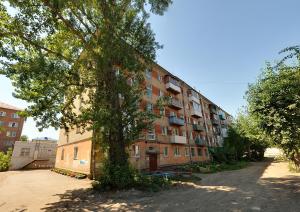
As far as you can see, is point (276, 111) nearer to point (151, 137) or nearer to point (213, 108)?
point (151, 137)

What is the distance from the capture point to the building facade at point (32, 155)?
32719mm

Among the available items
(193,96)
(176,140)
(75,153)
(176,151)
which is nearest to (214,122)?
(193,96)

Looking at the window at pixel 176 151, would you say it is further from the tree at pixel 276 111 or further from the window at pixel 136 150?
the tree at pixel 276 111

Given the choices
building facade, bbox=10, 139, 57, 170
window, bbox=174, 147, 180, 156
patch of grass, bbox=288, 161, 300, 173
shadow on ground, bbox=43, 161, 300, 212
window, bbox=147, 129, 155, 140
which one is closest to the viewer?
shadow on ground, bbox=43, 161, 300, 212

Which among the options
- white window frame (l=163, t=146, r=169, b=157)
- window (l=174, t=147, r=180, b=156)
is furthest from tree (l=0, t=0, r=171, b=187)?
window (l=174, t=147, r=180, b=156)

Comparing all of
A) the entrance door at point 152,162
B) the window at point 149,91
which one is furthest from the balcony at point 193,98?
the entrance door at point 152,162

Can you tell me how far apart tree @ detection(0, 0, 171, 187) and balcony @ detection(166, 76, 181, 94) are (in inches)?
579

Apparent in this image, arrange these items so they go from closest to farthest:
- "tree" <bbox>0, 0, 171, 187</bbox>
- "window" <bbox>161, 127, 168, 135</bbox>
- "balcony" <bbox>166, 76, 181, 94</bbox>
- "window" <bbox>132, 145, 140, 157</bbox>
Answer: "tree" <bbox>0, 0, 171, 187</bbox> → "window" <bbox>132, 145, 140, 157</bbox> → "window" <bbox>161, 127, 168, 135</bbox> → "balcony" <bbox>166, 76, 181, 94</bbox>

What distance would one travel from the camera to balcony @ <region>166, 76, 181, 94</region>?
29.8 m

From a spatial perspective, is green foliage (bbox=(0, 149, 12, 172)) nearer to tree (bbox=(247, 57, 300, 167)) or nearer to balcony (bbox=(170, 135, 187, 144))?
balcony (bbox=(170, 135, 187, 144))

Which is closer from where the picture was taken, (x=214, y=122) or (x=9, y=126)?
(x=214, y=122)

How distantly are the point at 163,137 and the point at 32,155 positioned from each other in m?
24.2

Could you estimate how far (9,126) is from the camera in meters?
54.9

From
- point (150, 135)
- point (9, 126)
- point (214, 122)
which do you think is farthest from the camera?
point (9, 126)
